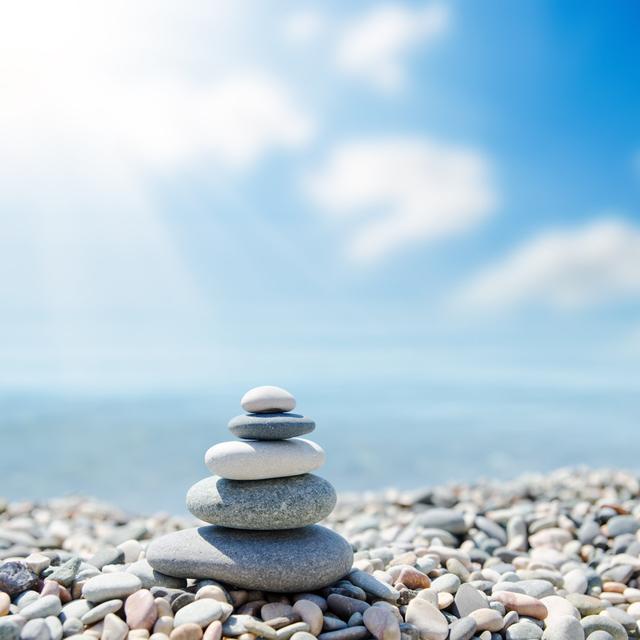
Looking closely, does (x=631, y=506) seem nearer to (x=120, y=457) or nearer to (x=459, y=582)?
(x=459, y=582)

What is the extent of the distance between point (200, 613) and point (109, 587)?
1.88 feet

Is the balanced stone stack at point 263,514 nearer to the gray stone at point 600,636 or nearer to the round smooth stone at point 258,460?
the round smooth stone at point 258,460

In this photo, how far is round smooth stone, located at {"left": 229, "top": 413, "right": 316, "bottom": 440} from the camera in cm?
375

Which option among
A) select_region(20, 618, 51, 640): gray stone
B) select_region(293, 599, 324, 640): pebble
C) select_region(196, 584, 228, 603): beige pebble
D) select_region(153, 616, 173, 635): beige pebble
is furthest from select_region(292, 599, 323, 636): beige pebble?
select_region(20, 618, 51, 640): gray stone

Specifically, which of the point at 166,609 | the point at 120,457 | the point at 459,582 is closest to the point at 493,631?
the point at 459,582

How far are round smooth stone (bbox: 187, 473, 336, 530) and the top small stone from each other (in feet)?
1.41

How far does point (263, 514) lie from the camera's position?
3.62 meters

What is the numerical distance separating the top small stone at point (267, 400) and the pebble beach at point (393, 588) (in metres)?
1.03

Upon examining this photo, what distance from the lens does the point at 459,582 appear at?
394cm

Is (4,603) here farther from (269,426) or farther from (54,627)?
(269,426)

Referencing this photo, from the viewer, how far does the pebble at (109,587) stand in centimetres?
334

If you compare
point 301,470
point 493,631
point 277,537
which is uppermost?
point 301,470

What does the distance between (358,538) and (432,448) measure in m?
17.1

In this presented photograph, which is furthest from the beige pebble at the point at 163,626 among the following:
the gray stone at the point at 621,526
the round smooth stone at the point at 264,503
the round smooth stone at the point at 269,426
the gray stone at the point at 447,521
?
the gray stone at the point at 621,526
